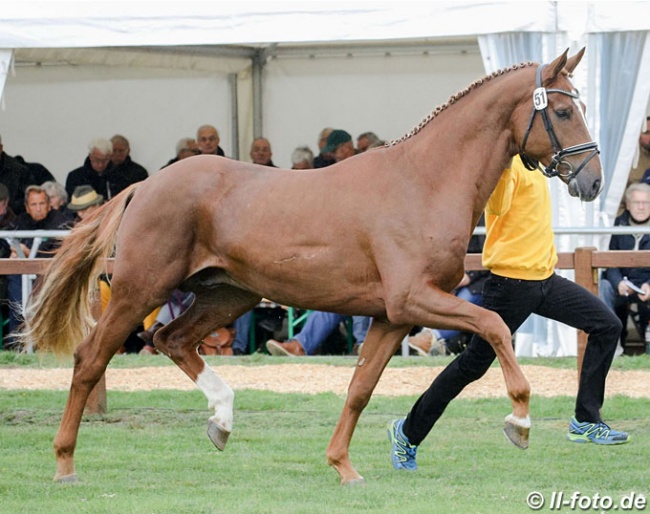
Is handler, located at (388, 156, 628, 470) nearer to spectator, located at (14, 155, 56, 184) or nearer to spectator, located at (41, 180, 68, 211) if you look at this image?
spectator, located at (41, 180, 68, 211)

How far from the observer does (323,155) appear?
13.7m

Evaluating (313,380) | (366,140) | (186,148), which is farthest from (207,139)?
(313,380)

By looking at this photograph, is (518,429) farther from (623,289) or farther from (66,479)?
(623,289)

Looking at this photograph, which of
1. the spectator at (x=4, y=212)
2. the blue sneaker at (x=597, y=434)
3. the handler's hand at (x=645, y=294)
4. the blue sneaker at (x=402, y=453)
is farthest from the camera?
the spectator at (x=4, y=212)

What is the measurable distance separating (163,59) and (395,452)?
890cm

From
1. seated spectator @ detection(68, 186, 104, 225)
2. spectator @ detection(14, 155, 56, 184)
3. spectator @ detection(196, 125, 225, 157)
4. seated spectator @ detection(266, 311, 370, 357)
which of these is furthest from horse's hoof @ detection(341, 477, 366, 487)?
spectator @ detection(14, 155, 56, 184)

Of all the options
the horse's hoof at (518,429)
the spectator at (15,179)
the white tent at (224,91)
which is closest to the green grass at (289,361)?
the spectator at (15,179)

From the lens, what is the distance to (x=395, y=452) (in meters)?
6.62

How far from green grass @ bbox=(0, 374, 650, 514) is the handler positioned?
28cm

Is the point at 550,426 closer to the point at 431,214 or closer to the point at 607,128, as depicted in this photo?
the point at 431,214

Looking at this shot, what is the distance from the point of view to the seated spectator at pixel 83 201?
487 inches

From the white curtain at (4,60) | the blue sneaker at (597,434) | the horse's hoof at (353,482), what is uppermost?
the white curtain at (4,60)

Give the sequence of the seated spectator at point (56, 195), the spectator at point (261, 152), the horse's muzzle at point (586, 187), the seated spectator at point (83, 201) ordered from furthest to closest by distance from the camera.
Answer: the spectator at point (261, 152) → the seated spectator at point (56, 195) → the seated spectator at point (83, 201) → the horse's muzzle at point (586, 187)

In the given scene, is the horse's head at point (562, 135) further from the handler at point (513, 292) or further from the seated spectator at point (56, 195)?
the seated spectator at point (56, 195)
